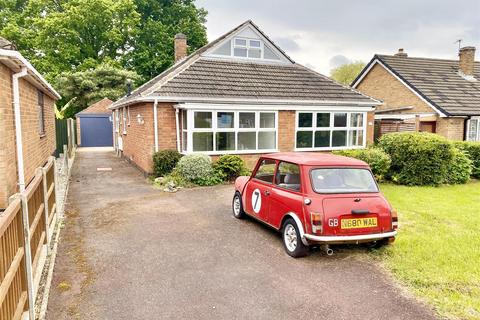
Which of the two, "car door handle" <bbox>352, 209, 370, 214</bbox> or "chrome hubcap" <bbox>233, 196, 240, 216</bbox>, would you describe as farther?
"chrome hubcap" <bbox>233, 196, 240, 216</bbox>

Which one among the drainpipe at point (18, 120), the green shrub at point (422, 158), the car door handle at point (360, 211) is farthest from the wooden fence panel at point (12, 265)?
the green shrub at point (422, 158)

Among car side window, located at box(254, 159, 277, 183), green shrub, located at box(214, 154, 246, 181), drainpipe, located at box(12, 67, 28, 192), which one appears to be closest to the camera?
car side window, located at box(254, 159, 277, 183)

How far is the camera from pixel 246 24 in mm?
17000

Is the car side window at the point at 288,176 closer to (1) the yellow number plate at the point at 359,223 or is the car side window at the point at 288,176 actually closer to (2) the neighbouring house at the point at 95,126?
(1) the yellow number plate at the point at 359,223

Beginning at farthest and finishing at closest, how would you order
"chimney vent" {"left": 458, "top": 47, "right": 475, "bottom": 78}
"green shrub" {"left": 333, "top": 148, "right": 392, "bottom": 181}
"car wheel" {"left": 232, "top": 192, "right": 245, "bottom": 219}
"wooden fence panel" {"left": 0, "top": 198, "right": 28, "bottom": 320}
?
"chimney vent" {"left": 458, "top": 47, "right": 475, "bottom": 78}
"green shrub" {"left": 333, "top": 148, "right": 392, "bottom": 181}
"car wheel" {"left": 232, "top": 192, "right": 245, "bottom": 219}
"wooden fence panel" {"left": 0, "top": 198, "right": 28, "bottom": 320}

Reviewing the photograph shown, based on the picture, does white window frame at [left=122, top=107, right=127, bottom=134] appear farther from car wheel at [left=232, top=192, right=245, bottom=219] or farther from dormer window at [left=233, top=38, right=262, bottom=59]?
car wheel at [left=232, top=192, right=245, bottom=219]

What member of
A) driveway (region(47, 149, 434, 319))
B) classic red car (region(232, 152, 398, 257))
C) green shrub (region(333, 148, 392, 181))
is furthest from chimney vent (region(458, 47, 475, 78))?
driveway (region(47, 149, 434, 319))

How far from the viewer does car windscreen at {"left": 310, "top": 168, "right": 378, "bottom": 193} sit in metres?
5.98

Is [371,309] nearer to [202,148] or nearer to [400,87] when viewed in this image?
[202,148]

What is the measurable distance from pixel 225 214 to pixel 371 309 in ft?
15.7

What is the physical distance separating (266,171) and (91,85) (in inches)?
1056

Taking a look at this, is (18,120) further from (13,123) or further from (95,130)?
(95,130)

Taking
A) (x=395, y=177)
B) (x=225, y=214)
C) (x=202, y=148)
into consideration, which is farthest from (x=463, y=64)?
(x=225, y=214)

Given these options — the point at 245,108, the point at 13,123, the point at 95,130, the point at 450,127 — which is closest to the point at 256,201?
the point at 13,123
